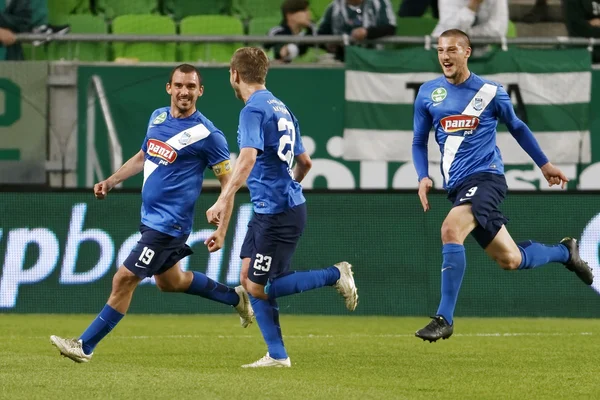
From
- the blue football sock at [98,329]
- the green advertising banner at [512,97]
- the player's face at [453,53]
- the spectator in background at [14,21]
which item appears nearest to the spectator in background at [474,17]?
the green advertising banner at [512,97]

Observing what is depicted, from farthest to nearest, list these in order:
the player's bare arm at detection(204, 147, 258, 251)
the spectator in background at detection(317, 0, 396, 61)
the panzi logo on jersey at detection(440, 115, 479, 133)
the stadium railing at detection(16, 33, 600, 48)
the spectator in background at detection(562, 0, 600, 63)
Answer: the spectator in background at detection(562, 0, 600, 63), the spectator in background at detection(317, 0, 396, 61), the stadium railing at detection(16, 33, 600, 48), the panzi logo on jersey at detection(440, 115, 479, 133), the player's bare arm at detection(204, 147, 258, 251)

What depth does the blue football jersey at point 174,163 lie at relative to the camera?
8875 millimetres

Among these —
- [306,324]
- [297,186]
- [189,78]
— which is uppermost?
[189,78]

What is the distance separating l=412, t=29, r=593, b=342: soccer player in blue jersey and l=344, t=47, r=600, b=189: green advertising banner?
14.0 feet

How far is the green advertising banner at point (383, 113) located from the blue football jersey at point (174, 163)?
4807 millimetres

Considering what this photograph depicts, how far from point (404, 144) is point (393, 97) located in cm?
54

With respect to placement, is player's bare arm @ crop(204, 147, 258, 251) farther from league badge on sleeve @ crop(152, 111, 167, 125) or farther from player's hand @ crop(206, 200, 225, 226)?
league badge on sleeve @ crop(152, 111, 167, 125)

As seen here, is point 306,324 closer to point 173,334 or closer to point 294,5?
point 173,334

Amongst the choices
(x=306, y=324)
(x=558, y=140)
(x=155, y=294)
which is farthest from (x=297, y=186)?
(x=558, y=140)

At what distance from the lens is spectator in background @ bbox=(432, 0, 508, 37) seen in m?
14.5

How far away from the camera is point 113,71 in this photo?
45.2 feet

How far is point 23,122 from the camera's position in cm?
1346

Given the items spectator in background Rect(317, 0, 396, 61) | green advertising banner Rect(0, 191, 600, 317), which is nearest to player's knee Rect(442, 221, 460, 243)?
green advertising banner Rect(0, 191, 600, 317)

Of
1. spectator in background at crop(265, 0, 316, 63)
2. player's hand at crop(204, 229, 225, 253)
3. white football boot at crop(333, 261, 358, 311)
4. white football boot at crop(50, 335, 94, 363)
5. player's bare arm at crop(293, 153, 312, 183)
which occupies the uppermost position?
spectator in background at crop(265, 0, 316, 63)
